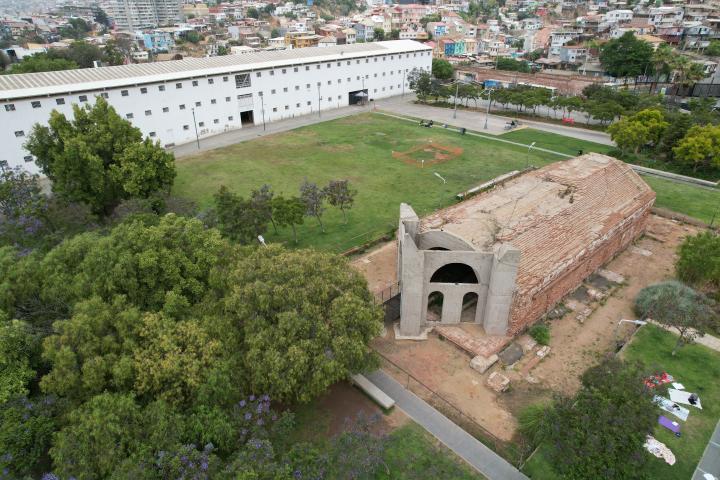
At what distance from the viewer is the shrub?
25578 mm

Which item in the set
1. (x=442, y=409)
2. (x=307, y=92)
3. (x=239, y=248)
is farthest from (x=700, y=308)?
(x=307, y=92)

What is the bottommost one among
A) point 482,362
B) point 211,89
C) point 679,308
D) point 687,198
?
point 482,362

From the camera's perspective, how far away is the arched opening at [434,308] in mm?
27281

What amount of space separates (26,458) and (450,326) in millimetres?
20726

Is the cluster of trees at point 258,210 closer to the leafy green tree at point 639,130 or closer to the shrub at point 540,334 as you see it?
the shrub at point 540,334

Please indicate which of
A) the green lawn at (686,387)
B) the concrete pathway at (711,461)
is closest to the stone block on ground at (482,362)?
the green lawn at (686,387)

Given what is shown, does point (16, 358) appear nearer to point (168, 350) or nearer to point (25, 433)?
point (25, 433)

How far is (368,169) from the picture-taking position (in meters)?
50.1

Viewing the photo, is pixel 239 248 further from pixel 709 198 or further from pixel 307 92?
pixel 307 92

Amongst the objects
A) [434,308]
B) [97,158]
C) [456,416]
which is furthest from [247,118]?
[456,416]

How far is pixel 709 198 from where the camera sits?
4275 centimetres

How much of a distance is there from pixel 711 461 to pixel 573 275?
12.6m

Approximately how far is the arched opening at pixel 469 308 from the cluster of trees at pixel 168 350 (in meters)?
8.02

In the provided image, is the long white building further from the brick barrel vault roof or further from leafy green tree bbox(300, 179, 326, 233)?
the brick barrel vault roof
